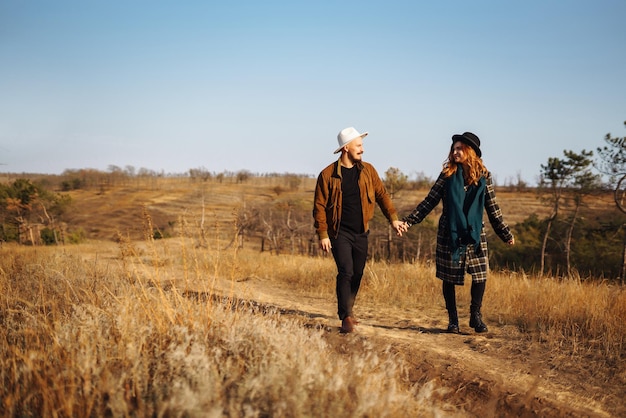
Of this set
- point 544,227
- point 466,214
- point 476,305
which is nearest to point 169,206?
point 544,227

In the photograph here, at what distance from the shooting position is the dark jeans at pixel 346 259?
426 cm

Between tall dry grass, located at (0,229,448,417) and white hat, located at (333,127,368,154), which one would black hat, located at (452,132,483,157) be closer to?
white hat, located at (333,127,368,154)

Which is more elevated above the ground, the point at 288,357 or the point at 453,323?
the point at 288,357

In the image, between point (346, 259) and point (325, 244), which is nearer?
point (325, 244)

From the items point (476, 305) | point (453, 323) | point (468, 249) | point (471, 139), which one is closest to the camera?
point (471, 139)

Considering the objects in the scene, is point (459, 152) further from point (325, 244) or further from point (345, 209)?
point (325, 244)

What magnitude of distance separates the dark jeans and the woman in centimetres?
72

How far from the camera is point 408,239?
32.4m

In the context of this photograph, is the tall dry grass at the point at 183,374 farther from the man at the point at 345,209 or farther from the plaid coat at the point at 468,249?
the plaid coat at the point at 468,249

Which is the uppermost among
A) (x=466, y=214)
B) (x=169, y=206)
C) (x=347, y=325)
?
(x=466, y=214)

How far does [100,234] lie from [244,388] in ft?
Result: 145

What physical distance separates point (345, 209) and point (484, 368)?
1.91 m

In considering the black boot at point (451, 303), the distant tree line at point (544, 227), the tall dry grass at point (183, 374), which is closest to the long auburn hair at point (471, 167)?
the black boot at point (451, 303)

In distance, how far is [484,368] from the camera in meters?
3.52
